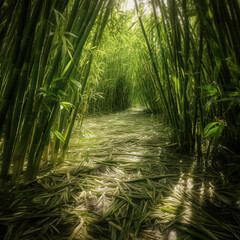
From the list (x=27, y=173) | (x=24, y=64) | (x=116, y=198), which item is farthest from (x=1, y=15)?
(x=116, y=198)

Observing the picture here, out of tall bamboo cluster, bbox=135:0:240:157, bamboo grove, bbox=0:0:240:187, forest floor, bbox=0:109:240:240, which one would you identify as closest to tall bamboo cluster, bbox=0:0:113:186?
bamboo grove, bbox=0:0:240:187

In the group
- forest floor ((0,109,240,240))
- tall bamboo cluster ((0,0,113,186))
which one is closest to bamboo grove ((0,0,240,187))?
tall bamboo cluster ((0,0,113,186))

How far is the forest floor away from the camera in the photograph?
1.40 ft

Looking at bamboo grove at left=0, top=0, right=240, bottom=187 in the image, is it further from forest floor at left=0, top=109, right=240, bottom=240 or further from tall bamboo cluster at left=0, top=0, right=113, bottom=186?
forest floor at left=0, top=109, right=240, bottom=240

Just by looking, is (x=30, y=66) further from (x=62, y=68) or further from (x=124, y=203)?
(x=124, y=203)

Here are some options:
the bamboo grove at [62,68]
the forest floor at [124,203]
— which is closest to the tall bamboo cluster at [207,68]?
the bamboo grove at [62,68]

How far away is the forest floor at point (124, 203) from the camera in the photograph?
43 centimetres

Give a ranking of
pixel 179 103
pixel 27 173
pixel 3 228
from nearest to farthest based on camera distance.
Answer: pixel 3 228 → pixel 27 173 → pixel 179 103

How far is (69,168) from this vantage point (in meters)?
0.80

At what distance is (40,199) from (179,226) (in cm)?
48

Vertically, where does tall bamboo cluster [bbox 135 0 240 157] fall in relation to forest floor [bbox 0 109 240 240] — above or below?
above

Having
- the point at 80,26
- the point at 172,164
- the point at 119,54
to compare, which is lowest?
the point at 172,164

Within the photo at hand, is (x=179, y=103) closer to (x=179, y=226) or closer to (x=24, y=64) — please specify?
(x=179, y=226)

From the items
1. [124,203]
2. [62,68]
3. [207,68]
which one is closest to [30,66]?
[62,68]
